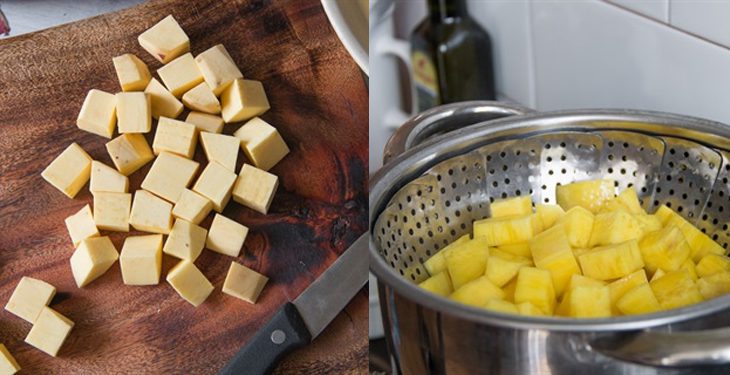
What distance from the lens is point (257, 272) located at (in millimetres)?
429

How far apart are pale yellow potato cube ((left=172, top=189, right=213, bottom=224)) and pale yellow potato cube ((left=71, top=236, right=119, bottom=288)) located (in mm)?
29

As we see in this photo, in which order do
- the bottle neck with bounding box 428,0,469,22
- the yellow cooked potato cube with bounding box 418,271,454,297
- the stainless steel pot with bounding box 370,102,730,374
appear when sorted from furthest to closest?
the bottle neck with bounding box 428,0,469,22 < the yellow cooked potato cube with bounding box 418,271,454,297 < the stainless steel pot with bounding box 370,102,730,374

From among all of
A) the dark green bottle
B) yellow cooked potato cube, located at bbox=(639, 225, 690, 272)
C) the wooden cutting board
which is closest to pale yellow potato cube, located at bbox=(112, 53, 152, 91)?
the wooden cutting board

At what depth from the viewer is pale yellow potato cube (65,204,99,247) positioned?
1.28 ft

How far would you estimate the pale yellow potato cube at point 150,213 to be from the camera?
39 centimetres

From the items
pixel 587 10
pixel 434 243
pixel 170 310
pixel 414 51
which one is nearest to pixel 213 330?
pixel 170 310

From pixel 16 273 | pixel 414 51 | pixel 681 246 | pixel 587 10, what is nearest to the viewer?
pixel 16 273

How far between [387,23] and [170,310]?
0.79 metres

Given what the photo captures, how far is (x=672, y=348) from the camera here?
42 cm

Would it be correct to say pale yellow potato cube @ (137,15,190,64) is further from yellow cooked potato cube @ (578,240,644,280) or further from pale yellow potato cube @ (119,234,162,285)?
yellow cooked potato cube @ (578,240,644,280)

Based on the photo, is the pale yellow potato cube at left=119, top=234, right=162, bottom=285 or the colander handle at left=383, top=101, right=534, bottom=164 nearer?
the pale yellow potato cube at left=119, top=234, right=162, bottom=285

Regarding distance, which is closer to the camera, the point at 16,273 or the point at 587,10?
the point at 16,273

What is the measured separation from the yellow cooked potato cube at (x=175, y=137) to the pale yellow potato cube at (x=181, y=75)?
14 mm

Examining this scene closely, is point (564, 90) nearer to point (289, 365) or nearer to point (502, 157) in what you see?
point (502, 157)
